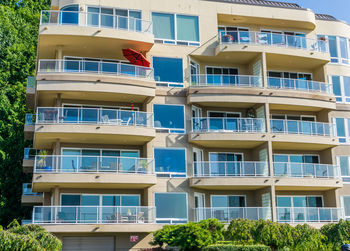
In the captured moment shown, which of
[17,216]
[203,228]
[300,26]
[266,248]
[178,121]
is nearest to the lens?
[266,248]

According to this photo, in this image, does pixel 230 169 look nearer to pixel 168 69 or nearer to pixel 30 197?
pixel 168 69

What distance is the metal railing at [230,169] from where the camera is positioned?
110ft

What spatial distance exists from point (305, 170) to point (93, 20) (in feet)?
57.9

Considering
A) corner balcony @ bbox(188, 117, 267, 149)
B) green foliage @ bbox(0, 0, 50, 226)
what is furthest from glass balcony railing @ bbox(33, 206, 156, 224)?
green foliage @ bbox(0, 0, 50, 226)

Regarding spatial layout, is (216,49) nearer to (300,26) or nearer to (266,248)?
(300,26)

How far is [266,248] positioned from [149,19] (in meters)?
17.6

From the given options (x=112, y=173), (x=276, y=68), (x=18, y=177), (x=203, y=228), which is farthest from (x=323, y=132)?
(x=18, y=177)

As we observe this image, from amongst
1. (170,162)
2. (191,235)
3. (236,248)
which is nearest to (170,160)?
(170,162)

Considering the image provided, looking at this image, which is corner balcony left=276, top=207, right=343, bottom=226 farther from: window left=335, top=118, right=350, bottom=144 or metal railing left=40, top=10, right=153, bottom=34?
metal railing left=40, top=10, right=153, bottom=34

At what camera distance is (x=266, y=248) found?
26219 millimetres

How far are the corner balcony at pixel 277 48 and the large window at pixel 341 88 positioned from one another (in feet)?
7.14

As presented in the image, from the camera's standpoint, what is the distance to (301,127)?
3631 cm

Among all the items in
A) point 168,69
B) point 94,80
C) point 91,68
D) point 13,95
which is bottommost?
point 94,80

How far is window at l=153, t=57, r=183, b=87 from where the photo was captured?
34.8 metres
